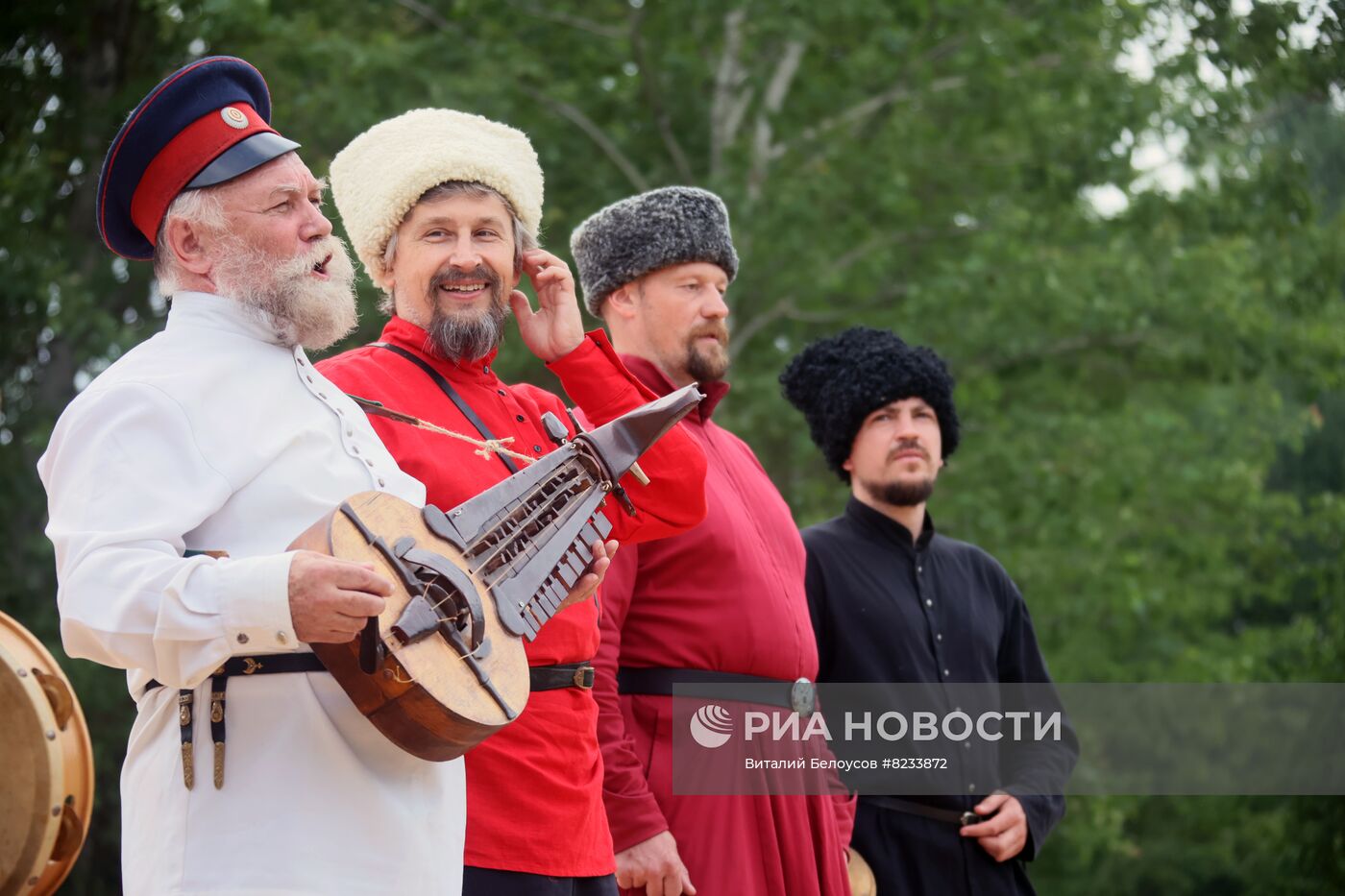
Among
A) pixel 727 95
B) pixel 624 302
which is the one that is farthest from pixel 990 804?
pixel 727 95

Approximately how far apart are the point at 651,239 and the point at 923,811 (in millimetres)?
1962

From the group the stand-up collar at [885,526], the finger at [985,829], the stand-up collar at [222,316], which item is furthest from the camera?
the stand-up collar at [885,526]

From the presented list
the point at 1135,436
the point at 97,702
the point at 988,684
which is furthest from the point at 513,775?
the point at 1135,436

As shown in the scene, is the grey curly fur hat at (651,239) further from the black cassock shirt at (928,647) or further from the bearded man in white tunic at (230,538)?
the bearded man in white tunic at (230,538)

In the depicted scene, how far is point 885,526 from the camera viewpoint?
5441 mm

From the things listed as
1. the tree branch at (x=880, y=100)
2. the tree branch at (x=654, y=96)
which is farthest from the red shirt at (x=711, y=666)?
the tree branch at (x=880, y=100)

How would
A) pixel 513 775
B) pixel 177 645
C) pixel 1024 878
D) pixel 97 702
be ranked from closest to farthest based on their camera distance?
pixel 177 645 < pixel 513 775 < pixel 1024 878 < pixel 97 702

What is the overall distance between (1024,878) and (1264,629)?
11.9 metres

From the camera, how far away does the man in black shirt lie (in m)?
5.00

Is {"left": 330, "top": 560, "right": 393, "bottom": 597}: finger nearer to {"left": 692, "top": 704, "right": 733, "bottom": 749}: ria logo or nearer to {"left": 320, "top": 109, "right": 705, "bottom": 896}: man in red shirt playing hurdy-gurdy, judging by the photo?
{"left": 320, "top": 109, "right": 705, "bottom": 896}: man in red shirt playing hurdy-gurdy

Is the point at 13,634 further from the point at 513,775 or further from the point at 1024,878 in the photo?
the point at 1024,878

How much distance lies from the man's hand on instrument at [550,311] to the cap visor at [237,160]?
3.03ft

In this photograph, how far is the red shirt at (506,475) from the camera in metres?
3.29

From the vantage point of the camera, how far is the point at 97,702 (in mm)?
11445
